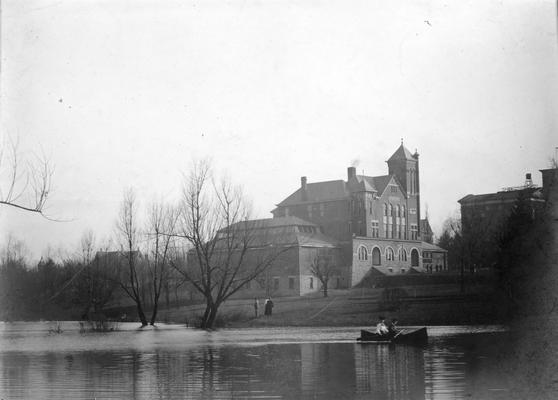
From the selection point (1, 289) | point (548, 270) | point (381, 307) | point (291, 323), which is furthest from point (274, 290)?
point (548, 270)

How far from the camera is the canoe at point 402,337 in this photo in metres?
26.6

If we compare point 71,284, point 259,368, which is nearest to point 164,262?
point 71,284

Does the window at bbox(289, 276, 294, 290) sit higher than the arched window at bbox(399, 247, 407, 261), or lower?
lower

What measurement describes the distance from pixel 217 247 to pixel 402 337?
1693 centimetres

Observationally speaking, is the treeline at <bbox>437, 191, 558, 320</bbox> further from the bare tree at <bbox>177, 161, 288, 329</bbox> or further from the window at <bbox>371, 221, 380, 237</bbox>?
the window at <bbox>371, 221, 380, 237</bbox>

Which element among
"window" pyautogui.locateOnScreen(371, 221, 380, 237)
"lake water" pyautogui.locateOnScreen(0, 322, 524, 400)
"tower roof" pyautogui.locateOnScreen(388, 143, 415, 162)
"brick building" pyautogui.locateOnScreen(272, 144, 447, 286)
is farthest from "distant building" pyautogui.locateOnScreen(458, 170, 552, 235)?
"window" pyautogui.locateOnScreen(371, 221, 380, 237)

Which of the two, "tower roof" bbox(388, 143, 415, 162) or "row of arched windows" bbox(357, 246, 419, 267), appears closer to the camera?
"tower roof" bbox(388, 143, 415, 162)

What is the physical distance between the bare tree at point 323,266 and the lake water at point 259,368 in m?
20.9

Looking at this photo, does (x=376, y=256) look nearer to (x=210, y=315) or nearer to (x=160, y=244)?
(x=210, y=315)

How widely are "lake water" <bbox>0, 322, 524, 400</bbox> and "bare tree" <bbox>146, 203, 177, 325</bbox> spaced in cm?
759

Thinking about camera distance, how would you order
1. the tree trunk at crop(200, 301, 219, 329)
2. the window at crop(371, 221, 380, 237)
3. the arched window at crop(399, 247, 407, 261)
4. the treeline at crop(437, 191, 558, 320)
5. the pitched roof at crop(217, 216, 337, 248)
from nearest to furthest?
the treeline at crop(437, 191, 558, 320) < the tree trunk at crop(200, 301, 219, 329) < the pitched roof at crop(217, 216, 337, 248) < the window at crop(371, 221, 380, 237) < the arched window at crop(399, 247, 407, 261)

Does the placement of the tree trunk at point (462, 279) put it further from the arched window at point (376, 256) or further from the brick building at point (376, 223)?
the arched window at point (376, 256)

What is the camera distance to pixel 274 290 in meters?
46.6

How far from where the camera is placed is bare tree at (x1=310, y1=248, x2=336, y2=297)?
54219 millimetres
